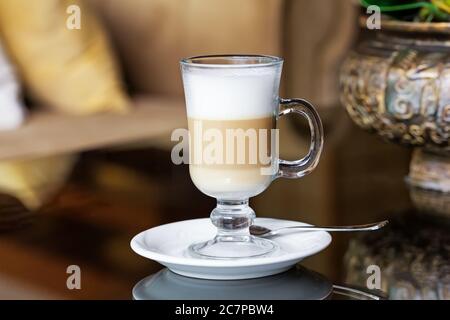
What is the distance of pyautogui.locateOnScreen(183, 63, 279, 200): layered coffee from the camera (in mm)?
809

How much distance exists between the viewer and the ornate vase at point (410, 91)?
42.4 inches

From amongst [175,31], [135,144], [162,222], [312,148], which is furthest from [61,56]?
[312,148]

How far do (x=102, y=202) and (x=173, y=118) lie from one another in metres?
0.86

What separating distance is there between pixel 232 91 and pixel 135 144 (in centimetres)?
75

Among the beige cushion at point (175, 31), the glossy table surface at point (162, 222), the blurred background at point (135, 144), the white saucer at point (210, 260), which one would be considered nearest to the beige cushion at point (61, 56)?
the blurred background at point (135, 144)

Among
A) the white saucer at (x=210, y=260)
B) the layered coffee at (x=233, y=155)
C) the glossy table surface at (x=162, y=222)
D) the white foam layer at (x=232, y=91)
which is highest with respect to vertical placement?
the white foam layer at (x=232, y=91)

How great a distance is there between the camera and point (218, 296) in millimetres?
729

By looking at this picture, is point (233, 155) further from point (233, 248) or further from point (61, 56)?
point (61, 56)

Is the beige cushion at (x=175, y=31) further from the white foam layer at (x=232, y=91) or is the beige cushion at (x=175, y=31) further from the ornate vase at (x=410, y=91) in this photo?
the white foam layer at (x=232, y=91)

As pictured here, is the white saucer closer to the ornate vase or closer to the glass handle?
the glass handle

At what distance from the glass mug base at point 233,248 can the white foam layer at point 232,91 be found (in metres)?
0.11

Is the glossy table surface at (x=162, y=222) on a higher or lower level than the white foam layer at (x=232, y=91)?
lower

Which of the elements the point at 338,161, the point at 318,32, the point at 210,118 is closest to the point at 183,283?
the point at 210,118

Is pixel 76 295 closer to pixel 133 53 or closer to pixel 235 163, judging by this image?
pixel 235 163
